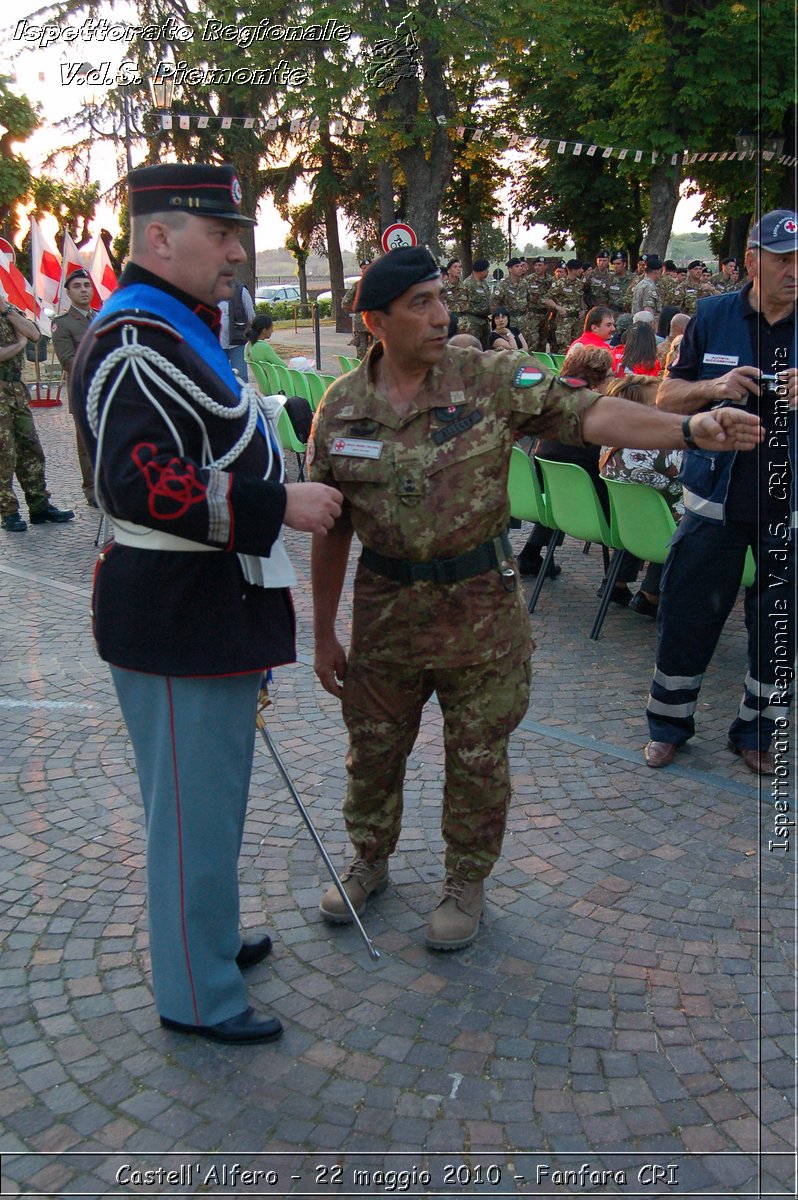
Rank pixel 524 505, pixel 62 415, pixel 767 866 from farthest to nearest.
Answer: pixel 62 415, pixel 524 505, pixel 767 866

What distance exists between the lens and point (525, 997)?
3.04 metres

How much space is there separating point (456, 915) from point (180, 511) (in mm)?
1695

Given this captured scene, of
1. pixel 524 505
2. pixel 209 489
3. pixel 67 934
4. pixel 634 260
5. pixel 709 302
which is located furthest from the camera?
pixel 634 260

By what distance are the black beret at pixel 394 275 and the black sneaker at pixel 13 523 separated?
22.6 ft

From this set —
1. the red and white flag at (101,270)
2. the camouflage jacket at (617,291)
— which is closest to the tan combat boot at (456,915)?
the red and white flag at (101,270)

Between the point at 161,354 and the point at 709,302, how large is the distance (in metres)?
2.67

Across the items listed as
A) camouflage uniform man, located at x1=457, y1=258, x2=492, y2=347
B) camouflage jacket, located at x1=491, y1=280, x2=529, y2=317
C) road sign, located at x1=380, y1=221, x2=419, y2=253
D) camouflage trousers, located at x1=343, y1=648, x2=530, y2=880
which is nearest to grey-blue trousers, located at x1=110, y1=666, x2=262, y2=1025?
camouflage trousers, located at x1=343, y1=648, x2=530, y2=880

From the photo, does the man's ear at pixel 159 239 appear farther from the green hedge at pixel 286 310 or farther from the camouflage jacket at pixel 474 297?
the green hedge at pixel 286 310

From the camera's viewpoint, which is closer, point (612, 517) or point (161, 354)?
point (161, 354)

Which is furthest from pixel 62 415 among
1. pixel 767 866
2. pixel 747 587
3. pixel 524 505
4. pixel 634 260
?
pixel 634 260

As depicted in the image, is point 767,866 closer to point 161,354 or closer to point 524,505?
point 161,354

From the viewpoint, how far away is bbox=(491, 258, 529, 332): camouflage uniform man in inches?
723

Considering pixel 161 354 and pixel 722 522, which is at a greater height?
pixel 161 354

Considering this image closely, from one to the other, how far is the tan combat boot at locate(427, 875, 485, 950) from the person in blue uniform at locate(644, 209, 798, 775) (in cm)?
149
